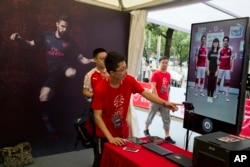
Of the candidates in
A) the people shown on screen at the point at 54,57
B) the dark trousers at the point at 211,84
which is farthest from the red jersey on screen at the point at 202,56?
the people shown on screen at the point at 54,57

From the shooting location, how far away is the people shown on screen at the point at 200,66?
8.20 ft

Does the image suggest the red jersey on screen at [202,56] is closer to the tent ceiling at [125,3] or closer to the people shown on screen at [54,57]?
the tent ceiling at [125,3]

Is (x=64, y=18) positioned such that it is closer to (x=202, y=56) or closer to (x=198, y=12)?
(x=202, y=56)

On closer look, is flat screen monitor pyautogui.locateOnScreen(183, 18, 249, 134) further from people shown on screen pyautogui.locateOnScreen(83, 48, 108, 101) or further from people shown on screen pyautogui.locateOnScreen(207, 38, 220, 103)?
people shown on screen pyautogui.locateOnScreen(83, 48, 108, 101)

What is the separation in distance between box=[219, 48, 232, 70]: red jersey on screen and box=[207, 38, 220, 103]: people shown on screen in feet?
0.18

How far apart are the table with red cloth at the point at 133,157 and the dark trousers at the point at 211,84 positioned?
3.38 ft

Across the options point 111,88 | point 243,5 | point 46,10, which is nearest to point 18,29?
point 46,10

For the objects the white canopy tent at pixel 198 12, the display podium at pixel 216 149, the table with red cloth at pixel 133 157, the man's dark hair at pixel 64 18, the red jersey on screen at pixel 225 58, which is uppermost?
the white canopy tent at pixel 198 12

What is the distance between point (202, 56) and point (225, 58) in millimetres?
291

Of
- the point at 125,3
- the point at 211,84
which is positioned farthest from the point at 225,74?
the point at 125,3

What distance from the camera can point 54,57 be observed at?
301cm

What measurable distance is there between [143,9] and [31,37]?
→ 63.7 inches

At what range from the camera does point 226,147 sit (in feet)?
3.59

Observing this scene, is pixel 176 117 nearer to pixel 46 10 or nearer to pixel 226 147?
pixel 46 10
